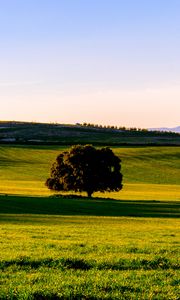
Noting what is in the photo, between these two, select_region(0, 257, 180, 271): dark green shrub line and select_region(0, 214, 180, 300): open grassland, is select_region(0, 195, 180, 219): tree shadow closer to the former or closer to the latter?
select_region(0, 214, 180, 300): open grassland

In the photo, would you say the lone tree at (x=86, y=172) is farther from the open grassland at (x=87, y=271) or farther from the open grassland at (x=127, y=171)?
the open grassland at (x=87, y=271)

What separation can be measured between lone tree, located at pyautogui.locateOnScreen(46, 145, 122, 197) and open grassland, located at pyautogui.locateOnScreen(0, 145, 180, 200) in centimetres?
346

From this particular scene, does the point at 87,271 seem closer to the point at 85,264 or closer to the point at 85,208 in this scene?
the point at 85,264

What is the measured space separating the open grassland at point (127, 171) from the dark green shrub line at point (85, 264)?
2568 inches

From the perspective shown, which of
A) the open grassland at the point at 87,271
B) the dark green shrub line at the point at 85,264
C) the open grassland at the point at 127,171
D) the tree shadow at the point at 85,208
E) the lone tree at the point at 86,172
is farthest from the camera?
the open grassland at the point at 127,171

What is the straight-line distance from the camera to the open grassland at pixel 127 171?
91.6m

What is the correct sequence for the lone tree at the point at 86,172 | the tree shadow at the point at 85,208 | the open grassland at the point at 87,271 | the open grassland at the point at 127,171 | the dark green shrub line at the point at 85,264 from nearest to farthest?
the open grassland at the point at 87,271
the dark green shrub line at the point at 85,264
the tree shadow at the point at 85,208
the lone tree at the point at 86,172
the open grassland at the point at 127,171

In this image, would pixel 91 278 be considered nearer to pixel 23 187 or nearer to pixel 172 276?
pixel 172 276

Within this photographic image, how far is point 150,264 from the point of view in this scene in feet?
55.9

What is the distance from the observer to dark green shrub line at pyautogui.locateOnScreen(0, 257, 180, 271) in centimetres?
1619

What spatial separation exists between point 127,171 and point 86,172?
159ft

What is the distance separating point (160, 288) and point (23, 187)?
8233 cm

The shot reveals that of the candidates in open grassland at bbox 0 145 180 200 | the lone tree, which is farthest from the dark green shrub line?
open grassland at bbox 0 145 180 200

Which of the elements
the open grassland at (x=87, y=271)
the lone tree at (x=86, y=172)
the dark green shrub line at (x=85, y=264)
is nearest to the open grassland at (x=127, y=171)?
the lone tree at (x=86, y=172)
